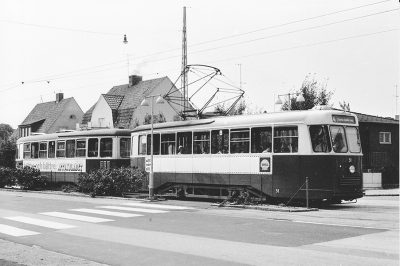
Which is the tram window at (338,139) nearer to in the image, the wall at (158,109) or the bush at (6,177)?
the bush at (6,177)

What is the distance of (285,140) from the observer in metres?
19.0

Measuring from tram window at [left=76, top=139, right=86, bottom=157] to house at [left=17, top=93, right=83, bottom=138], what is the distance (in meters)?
36.5

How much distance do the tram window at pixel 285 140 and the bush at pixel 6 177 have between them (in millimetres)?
21381

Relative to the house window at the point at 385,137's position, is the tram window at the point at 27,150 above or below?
below

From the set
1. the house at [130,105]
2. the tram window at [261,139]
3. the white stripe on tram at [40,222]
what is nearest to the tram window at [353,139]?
the tram window at [261,139]

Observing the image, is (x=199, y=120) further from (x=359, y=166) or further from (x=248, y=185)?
(x=359, y=166)

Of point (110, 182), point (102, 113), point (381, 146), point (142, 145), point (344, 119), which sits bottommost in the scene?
point (110, 182)

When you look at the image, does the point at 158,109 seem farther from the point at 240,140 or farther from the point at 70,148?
the point at 240,140

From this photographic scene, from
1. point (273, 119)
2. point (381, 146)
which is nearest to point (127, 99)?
point (381, 146)

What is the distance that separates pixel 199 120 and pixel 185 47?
9687mm

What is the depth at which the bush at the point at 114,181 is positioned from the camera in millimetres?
24578

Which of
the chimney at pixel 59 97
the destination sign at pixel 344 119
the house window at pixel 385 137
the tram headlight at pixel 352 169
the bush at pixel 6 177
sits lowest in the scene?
the bush at pixel 6 177

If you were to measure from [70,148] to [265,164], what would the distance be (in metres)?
15.1

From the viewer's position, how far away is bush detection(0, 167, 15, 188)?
34844 mm
